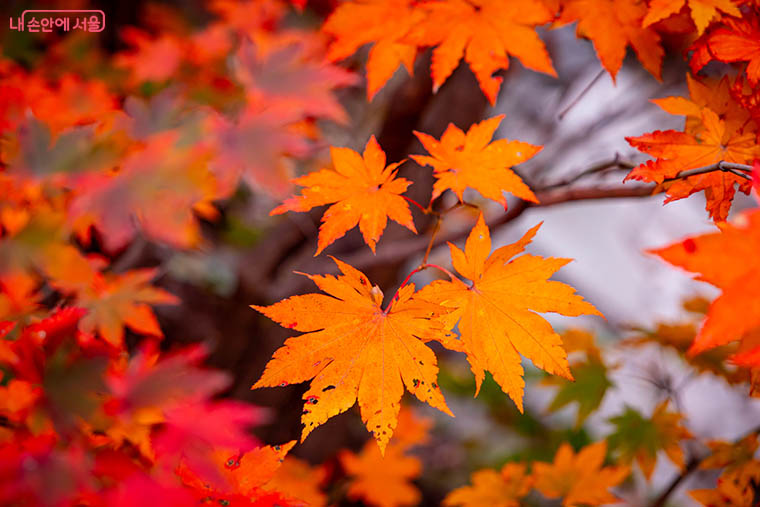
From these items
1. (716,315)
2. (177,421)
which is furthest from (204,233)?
(716,315)

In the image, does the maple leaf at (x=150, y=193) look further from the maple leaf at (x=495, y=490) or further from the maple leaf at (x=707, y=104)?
the maple leaf at (x=495, y=490)

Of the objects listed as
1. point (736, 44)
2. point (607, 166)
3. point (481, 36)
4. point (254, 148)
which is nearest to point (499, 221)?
point (607, 166)

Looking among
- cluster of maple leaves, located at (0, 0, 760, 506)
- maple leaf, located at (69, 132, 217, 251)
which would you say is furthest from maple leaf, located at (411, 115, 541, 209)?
maple leaf, located at (69, 132, 217, 251)

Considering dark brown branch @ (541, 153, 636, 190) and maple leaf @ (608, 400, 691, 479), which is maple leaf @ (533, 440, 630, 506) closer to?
maple leaf @ (608, 400, 691, 479)

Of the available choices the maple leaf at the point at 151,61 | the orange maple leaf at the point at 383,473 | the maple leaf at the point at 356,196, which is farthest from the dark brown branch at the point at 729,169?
the maple leaf at the point at 151,61

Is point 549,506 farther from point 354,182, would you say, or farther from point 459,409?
point 354,182
